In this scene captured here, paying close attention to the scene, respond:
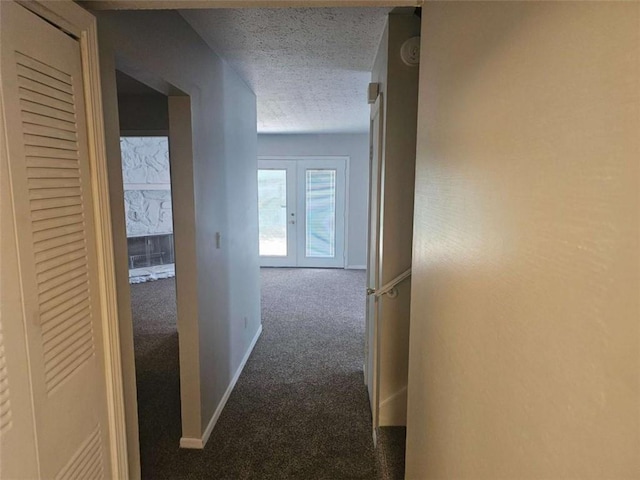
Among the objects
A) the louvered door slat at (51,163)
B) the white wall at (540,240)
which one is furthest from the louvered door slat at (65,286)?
the white wall at (540,240)

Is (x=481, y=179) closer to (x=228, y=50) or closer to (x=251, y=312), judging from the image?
(x=228, y=50)

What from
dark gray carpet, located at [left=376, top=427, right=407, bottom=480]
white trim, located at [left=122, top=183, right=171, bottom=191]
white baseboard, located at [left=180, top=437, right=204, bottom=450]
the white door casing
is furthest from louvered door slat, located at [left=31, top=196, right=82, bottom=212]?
white trim, located at [left=122, top=183, right=171, bottom=191]

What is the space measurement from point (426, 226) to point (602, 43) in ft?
2.51

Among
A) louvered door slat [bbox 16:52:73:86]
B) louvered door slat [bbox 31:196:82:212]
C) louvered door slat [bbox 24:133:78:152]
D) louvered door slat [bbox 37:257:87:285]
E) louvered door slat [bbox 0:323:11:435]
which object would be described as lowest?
louvered door slat [bbox 0:323:11:435]

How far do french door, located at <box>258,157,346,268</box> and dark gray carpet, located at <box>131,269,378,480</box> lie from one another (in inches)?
90.8

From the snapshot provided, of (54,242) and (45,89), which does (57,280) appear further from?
(45,89)

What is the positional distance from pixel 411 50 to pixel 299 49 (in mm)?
722

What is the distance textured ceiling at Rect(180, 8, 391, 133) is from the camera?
6.31 ft

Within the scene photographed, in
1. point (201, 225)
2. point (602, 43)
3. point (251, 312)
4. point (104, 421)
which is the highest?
point (602, 43)

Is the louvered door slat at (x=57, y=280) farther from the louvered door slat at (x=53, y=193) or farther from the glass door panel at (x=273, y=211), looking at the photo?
the glass door panel at (x=273, y=211)

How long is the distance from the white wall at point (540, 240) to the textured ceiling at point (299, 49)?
3.86 feet

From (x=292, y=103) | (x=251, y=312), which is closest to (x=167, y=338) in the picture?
(x=251, y=312)

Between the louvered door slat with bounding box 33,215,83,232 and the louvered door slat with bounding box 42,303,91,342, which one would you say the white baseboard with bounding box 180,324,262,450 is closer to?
the louvered door slat with bounding box 42,303,91,342

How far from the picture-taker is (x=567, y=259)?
1.48ft
